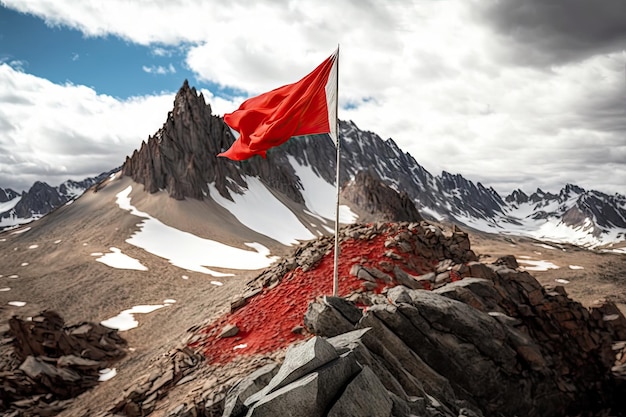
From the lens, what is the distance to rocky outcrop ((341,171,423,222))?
15754cm

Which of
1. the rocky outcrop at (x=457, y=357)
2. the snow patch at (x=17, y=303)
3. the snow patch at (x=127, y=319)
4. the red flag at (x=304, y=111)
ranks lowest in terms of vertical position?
the snow patch at (x=127, y=319)

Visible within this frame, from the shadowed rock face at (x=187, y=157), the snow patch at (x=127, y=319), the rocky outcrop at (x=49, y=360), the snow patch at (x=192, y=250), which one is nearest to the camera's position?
the rocky outcrop at (x=49, y=360)

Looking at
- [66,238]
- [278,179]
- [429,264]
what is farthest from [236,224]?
[429,264]

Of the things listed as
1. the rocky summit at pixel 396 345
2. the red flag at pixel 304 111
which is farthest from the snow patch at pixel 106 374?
the red flag at pixel 304 111

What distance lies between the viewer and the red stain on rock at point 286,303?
48.8 feet

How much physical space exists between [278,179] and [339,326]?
14158 centimetres

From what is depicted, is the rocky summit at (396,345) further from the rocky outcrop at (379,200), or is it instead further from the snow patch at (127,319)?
the rocky outcrop at (379,200)

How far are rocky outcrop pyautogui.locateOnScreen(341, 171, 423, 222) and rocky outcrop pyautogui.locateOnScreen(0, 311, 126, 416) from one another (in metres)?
133

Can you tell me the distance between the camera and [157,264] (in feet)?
167

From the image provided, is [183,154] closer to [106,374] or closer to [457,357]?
[106,374]

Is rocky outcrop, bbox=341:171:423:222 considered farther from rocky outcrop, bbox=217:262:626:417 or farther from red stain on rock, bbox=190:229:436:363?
rocky outcrop, bbox=217:262:626:417

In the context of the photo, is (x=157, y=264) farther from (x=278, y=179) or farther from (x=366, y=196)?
(x=366, y=196)

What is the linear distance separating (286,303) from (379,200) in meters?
162

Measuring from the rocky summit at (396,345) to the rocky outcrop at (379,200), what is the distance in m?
131
